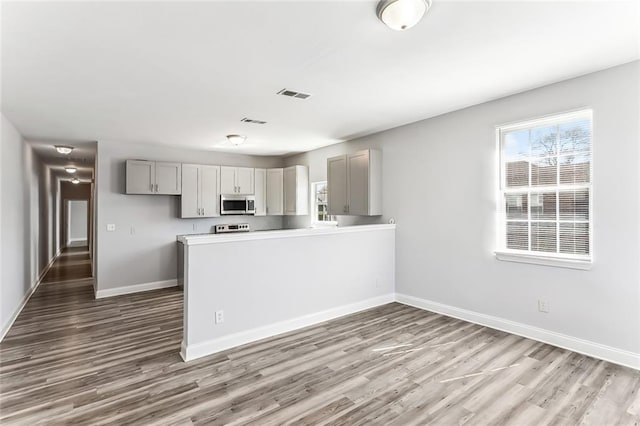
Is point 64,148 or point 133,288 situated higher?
point 64,148

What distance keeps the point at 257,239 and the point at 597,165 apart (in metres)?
3.31

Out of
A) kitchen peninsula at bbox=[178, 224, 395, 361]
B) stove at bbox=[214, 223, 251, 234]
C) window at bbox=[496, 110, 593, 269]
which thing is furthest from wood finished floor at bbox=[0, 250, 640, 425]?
stove at bbox=[214, 223, 251, 234]

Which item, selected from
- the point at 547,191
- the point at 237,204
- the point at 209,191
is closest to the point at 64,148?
the point at 209,191

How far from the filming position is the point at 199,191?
6.17 m

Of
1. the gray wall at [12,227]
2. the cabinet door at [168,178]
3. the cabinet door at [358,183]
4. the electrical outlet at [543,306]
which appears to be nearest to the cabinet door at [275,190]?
the cabinet door at [168,178]

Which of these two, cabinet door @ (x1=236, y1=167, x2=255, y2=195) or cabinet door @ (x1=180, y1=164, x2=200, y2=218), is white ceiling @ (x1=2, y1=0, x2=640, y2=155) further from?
cabinet door @ (x1=236, y1=167, x2=255, y2=195)

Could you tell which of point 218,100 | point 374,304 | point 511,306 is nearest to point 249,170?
point 218,100

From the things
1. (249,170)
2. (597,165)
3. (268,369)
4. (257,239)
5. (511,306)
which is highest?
(249,170)

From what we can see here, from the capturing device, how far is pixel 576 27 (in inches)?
88.6

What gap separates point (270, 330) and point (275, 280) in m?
0.54

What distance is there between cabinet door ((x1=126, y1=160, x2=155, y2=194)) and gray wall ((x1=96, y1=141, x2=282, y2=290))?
27 centimetres

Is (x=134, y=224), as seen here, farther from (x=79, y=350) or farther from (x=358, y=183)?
(x=358, y=183)

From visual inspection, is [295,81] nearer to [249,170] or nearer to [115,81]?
[115,81]

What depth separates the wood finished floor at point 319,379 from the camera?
2.27 m
